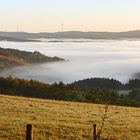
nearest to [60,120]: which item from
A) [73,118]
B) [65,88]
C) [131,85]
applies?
[73,118]

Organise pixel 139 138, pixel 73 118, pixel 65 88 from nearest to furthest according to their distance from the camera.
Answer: pixel 139 138 → pixel 73 118 → pixel 65 88

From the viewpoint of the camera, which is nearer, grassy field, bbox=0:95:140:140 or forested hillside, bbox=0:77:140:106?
grassy field, bbox=0:95:140:140

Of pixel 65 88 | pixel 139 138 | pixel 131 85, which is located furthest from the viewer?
pixel 131 85

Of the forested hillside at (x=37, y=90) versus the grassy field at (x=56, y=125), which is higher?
the grassy field at (x=56, y=125)

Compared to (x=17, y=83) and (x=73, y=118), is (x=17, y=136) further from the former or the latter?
(x=17, y=83)

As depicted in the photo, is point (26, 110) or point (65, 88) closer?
point (26, 110)

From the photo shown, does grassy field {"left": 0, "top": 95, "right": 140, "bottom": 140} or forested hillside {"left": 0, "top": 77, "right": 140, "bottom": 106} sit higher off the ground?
grassy field {"left": 0, "top": 95, "right": 140, "bottom": 140}

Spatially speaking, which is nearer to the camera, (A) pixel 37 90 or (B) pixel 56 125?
(B) pixel 56 125

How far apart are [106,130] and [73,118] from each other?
18.1 feet

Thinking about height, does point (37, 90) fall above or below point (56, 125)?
below

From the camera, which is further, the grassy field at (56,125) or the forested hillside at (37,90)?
the forested hillside at (37,90)

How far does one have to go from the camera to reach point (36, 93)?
9381cm

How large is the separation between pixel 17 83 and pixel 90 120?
66268mm

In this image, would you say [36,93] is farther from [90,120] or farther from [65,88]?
[90,120]
